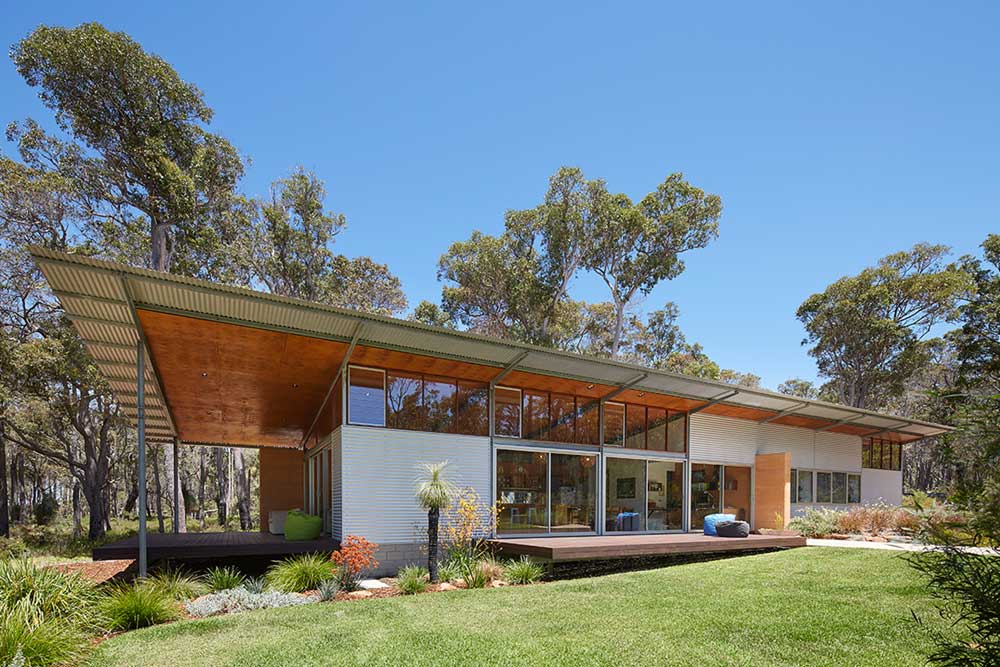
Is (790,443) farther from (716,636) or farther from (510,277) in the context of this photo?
(716,636)

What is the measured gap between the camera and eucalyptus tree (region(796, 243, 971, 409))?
85.3ft

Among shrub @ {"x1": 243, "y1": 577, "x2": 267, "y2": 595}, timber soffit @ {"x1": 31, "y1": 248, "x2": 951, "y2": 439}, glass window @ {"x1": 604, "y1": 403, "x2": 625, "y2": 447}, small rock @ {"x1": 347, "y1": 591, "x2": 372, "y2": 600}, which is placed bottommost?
small rock @ {"x1": 347, "y1": 591, "x2": 372, "y2": 600}

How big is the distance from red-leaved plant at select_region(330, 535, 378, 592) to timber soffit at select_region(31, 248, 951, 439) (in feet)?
10.9

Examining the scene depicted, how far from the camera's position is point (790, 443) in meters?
18.6

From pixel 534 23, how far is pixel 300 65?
20.9 feet

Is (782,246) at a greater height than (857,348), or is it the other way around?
(782,246)

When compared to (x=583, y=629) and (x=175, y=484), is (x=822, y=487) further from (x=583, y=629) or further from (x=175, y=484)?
(x=175, y=484)

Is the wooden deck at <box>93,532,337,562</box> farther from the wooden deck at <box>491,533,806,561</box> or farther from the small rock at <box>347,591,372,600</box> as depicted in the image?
the wooden deck at <box>491,533,806,561</box>

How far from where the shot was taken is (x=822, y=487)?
19750 millimetres

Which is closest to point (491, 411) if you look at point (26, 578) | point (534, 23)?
point (26, 578)

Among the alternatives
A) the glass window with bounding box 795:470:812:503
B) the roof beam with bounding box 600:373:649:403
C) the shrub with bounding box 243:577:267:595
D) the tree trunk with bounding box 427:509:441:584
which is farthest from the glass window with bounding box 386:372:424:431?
the glass window with bounding box 795:470:812:503

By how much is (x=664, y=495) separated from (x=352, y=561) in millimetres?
8844

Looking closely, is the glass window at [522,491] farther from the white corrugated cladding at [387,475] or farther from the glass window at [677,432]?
the glass window at [677,432]

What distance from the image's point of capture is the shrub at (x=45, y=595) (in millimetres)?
6056
